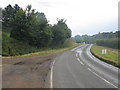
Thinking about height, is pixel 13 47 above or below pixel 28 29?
below

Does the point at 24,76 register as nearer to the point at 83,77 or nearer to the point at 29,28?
the point at 83,77

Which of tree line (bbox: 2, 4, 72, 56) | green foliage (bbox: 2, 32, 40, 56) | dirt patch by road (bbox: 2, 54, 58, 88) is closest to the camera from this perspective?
dirt patch by road (bbox: 2, 54, 58, 88)

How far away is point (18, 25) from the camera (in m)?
47.8

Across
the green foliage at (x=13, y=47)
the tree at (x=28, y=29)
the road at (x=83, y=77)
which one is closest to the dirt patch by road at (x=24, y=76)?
the road at (x=83, y=77)

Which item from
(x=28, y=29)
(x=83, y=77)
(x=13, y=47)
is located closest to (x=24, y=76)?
(x=83, y=77)

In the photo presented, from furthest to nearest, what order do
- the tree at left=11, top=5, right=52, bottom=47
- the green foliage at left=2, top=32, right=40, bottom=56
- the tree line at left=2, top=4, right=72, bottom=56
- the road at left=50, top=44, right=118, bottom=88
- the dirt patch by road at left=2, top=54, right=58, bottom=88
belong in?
the tree at left=11, top=5, right=52, bottom=47 → the tree line at left=2, top=4, right=72, bottom=56 → the green foliage at left=2, top=32, right=40, bottom=56 → the dirt patch by road at left=2, top=54, right=58, bottom=88 → the road at left=50, top=44, right=118, bottom=88

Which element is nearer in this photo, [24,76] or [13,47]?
[24,76]

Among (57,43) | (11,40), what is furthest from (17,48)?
(57,43)

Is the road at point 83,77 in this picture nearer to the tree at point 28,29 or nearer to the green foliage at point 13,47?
the green foliage at point 13,47

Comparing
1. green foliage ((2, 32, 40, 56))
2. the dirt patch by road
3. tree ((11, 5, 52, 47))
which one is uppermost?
tree ((11, 5, 52, 47))

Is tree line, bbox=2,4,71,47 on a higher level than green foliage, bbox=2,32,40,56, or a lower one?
higher

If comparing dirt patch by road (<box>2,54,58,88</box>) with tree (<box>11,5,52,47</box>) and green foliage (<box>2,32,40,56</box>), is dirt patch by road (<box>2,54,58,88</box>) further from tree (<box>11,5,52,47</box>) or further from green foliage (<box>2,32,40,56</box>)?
tree (<box>11,5,52,47</box>)

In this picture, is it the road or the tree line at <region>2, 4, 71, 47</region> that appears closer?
A: the road

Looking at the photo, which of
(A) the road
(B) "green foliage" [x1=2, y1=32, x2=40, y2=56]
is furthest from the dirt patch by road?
(B) "green foliage" [x1=2, y1=32, x2=40, y2=56]
